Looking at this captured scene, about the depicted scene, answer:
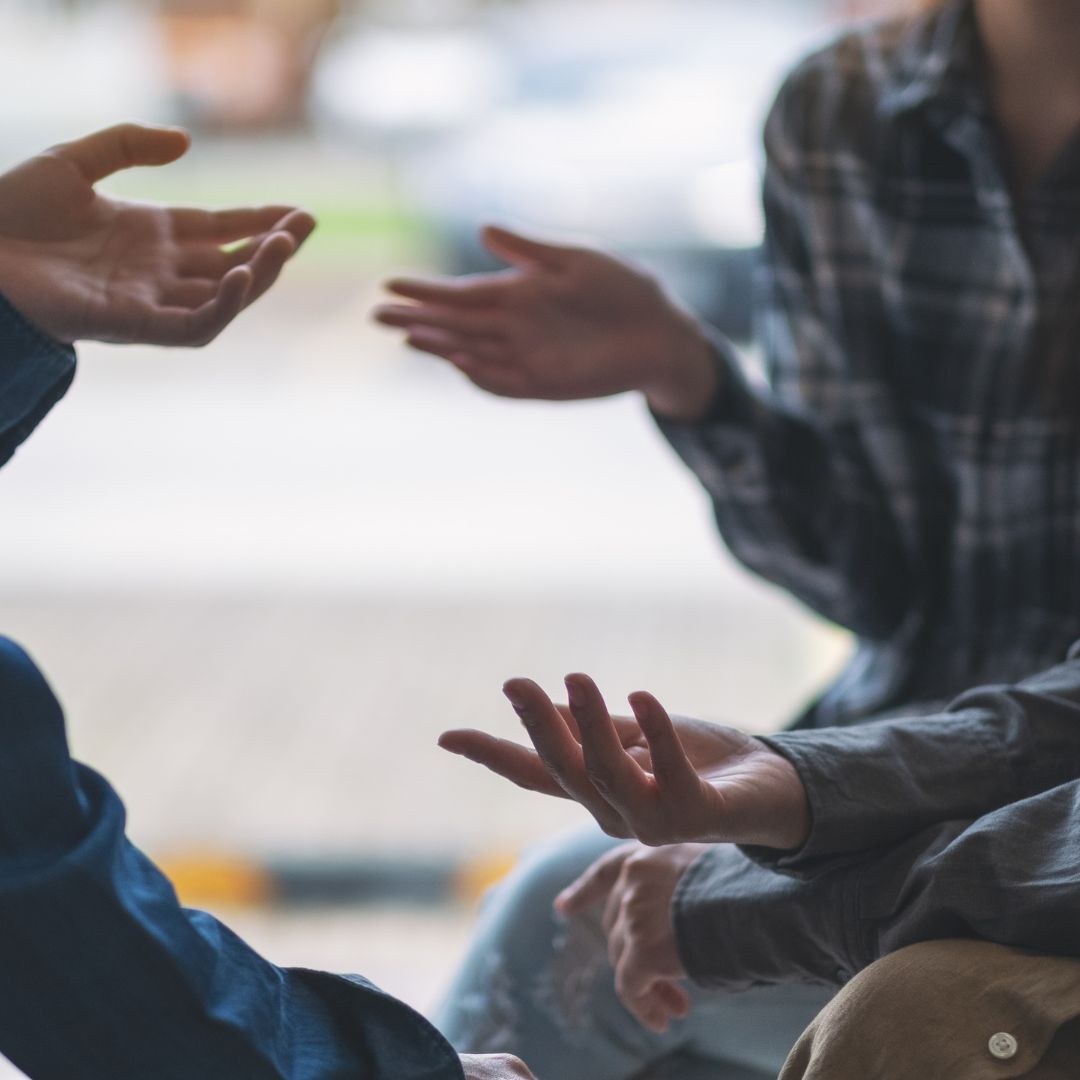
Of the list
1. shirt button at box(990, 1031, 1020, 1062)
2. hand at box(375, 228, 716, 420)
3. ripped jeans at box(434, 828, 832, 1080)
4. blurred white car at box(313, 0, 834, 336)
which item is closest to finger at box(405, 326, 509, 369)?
hand at box(375, 228, 716, 420)

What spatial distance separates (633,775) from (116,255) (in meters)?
0.36

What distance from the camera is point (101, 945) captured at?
0.59 metres

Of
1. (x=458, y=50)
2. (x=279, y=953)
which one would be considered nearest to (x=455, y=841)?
(x=279, y=953)

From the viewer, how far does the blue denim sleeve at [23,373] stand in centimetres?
65

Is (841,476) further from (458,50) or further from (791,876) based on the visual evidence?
(458,50)

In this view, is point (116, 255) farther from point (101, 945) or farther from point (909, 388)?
point (909, 388)

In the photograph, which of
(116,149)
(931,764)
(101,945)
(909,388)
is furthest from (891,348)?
(101,945)

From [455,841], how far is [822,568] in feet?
3.39

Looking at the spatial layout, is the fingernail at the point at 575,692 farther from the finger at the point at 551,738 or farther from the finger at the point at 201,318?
the finger at the point at 201,318

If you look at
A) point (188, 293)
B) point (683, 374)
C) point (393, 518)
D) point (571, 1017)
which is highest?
point (188, 293)

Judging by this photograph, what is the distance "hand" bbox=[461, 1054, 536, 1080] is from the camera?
669 mm

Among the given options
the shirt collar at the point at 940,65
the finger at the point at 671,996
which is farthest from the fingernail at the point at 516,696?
the shirt collar at the point at 940,65

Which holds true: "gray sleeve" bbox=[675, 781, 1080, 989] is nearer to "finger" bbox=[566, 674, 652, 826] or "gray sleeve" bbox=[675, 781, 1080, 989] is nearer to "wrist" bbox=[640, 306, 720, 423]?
"finger" bbox=[566, 674, 652, 826]

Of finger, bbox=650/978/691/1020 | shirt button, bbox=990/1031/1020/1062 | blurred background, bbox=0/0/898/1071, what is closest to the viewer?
shirt button, bbox=990/1031/1020/1062
